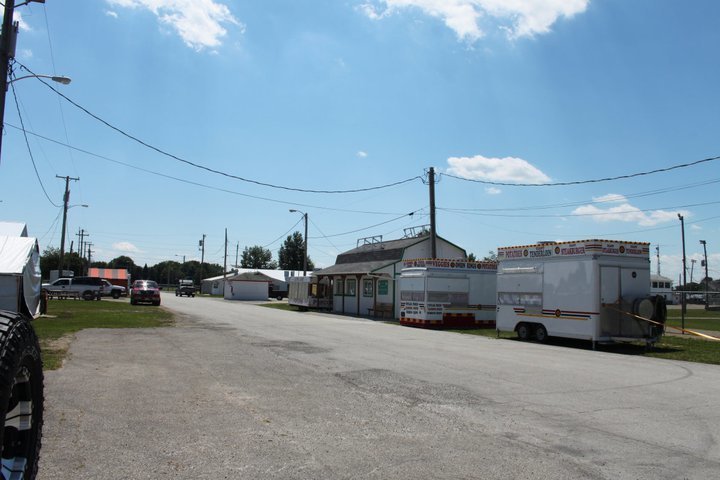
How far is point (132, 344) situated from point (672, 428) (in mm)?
12942

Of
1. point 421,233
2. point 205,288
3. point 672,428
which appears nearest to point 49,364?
point 672,428

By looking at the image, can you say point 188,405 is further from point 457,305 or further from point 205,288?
point 205,288

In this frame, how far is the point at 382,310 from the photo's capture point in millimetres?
37375

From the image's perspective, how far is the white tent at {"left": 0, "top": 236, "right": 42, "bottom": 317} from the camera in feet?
69.0

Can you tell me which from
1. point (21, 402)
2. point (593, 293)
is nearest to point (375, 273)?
point (593, 293)

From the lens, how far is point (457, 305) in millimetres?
28516

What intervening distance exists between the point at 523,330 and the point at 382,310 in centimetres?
1680

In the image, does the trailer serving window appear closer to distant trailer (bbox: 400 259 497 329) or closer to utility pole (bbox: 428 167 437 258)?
distant trailer (bbox: 400 259 497 329)

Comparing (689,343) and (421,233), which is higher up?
(421,233)

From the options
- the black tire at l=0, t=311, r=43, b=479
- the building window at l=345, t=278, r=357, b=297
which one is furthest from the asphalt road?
the building window at l=345, t=278, r=357, b=297

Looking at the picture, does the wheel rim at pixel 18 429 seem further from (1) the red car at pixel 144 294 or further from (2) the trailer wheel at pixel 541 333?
(1) the red car at pixel 144 294

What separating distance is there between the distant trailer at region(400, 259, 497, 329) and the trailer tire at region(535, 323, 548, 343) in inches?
304

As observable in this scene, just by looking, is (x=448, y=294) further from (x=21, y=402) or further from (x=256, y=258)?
(x=256, y=258)

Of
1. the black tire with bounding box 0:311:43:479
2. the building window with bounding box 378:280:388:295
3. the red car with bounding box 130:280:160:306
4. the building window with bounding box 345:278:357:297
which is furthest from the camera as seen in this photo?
the red car with bounding box 130:280:160:306
